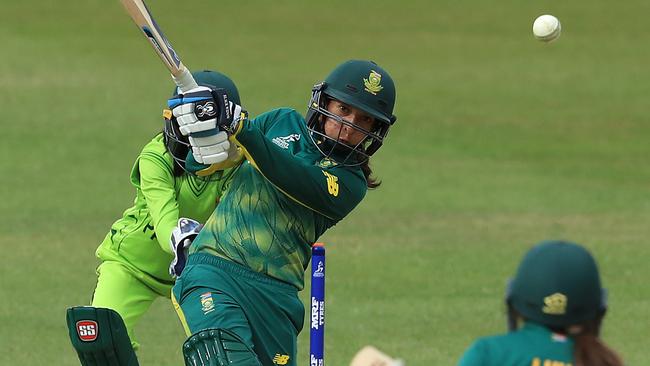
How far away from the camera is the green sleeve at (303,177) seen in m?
5.77

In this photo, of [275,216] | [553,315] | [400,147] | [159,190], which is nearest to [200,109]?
[275,216]

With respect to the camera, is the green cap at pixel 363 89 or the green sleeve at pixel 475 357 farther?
the green cap at pixel 363 89

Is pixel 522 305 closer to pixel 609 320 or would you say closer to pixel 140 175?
pixel 140 175

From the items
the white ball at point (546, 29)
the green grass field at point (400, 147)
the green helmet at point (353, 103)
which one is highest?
the white ball at point (546, 29)

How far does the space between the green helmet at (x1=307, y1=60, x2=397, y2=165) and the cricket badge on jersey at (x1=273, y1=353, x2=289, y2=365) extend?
866mm

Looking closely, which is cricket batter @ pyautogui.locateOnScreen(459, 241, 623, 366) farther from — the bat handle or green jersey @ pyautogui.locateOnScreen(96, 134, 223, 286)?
green jersey @ pyautogui.locateOnScreen(96, 134, 223, 286)

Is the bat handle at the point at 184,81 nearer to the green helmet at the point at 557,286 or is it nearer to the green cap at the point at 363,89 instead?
the green cap at the point at 363,89

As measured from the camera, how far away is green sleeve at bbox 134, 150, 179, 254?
6.96m

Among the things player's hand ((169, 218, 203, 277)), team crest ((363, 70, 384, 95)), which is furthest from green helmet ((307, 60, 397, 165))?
player's hand ((169, 218, 203, 277))

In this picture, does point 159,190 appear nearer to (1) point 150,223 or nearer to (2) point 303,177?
(1) point 150,223

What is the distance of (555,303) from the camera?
4.32 m

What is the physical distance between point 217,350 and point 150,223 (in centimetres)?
198

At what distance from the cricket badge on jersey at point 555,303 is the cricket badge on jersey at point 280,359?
6.87 ft

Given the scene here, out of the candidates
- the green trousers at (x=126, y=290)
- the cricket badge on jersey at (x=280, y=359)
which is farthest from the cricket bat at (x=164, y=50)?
the green trousers at (x=126, y=290)
